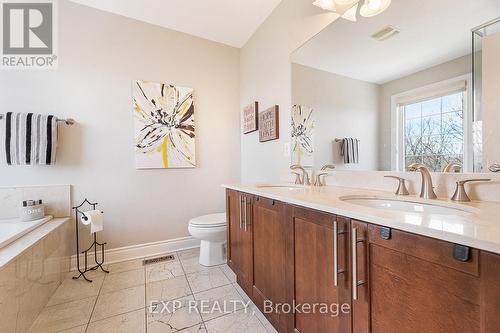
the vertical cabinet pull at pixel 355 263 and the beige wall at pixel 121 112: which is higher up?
the beige wall at pixel 121 112

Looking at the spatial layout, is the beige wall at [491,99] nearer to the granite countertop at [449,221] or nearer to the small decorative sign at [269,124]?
the granite countertop at [449,221]

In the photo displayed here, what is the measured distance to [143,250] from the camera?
226 cm

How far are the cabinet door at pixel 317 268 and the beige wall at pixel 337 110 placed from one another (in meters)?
0.66

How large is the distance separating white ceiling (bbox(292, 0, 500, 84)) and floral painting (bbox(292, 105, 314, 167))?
352mm

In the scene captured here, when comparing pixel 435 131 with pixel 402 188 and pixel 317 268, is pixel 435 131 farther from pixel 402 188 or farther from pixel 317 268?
pixel 317 268

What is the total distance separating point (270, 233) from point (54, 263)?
171cm

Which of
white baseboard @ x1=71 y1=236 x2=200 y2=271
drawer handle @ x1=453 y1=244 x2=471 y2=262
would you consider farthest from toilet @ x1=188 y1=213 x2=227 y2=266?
drawer handle @ x1=453 y1=244 x2=471 y2=262

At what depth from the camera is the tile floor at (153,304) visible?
1.30 m

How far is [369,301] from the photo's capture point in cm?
69

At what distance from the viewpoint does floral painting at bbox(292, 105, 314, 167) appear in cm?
171

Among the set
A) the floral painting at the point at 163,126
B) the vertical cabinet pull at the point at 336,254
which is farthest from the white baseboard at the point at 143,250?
the vertical cabinet pull at the point at 336,254

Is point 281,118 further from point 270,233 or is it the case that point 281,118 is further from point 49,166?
point 49,166

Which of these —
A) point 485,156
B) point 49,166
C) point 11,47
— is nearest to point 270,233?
point 485,156

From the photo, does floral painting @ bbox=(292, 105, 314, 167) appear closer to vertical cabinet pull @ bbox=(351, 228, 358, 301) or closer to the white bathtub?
vertical cabinet pull @ bbox=(351, 228, 358, 301)
